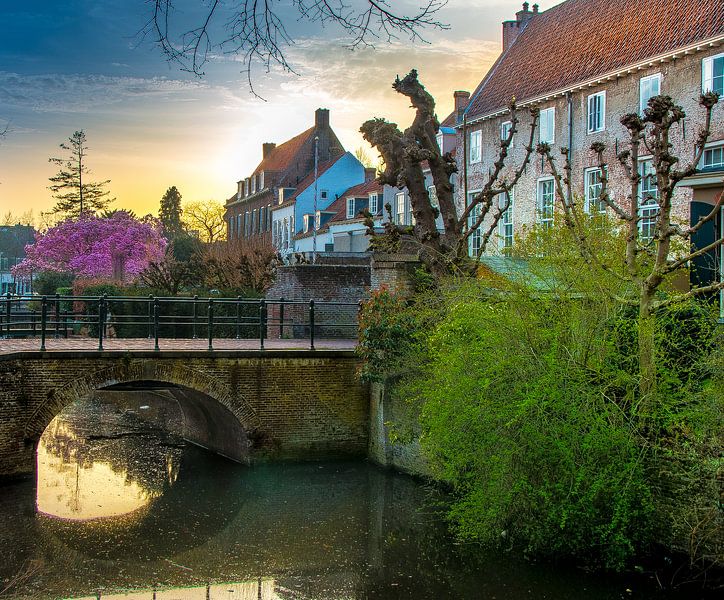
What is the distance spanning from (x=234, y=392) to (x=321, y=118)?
4301 cm

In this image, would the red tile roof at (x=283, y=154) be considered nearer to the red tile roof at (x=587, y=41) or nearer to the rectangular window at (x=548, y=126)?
the red tile roof at (x=587, y=41)

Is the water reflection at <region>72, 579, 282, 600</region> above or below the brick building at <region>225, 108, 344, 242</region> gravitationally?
below

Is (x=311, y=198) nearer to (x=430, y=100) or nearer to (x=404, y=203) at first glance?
(x=404, y=203)

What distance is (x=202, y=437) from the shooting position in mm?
20469

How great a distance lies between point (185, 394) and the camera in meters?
19.8

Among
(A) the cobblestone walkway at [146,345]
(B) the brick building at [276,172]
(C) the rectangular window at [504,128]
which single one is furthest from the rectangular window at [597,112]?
(B) the brick building at [276,172]

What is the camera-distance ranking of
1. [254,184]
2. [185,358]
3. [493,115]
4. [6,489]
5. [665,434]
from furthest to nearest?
[254,184] < [493,115] < [185,358] < [6,489] < [665,434]

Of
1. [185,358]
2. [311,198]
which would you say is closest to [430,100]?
[185,358]

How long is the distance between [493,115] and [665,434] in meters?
21.5

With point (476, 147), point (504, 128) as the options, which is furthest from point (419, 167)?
point (476, 147)

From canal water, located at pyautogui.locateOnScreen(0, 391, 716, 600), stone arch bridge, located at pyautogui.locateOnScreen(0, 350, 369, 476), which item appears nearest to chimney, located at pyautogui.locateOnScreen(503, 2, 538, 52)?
stone arch bridge, located at pyautogui.locateOnScreen(0, 350, 369, 476)

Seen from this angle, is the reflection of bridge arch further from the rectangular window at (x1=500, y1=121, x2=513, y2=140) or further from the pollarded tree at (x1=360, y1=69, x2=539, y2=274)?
the rectangular window at (x1=500, y1=121, x2=513, y2=140)

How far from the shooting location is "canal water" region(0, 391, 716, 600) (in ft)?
36.0

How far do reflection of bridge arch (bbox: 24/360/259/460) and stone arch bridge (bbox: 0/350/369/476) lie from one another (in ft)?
0.06
